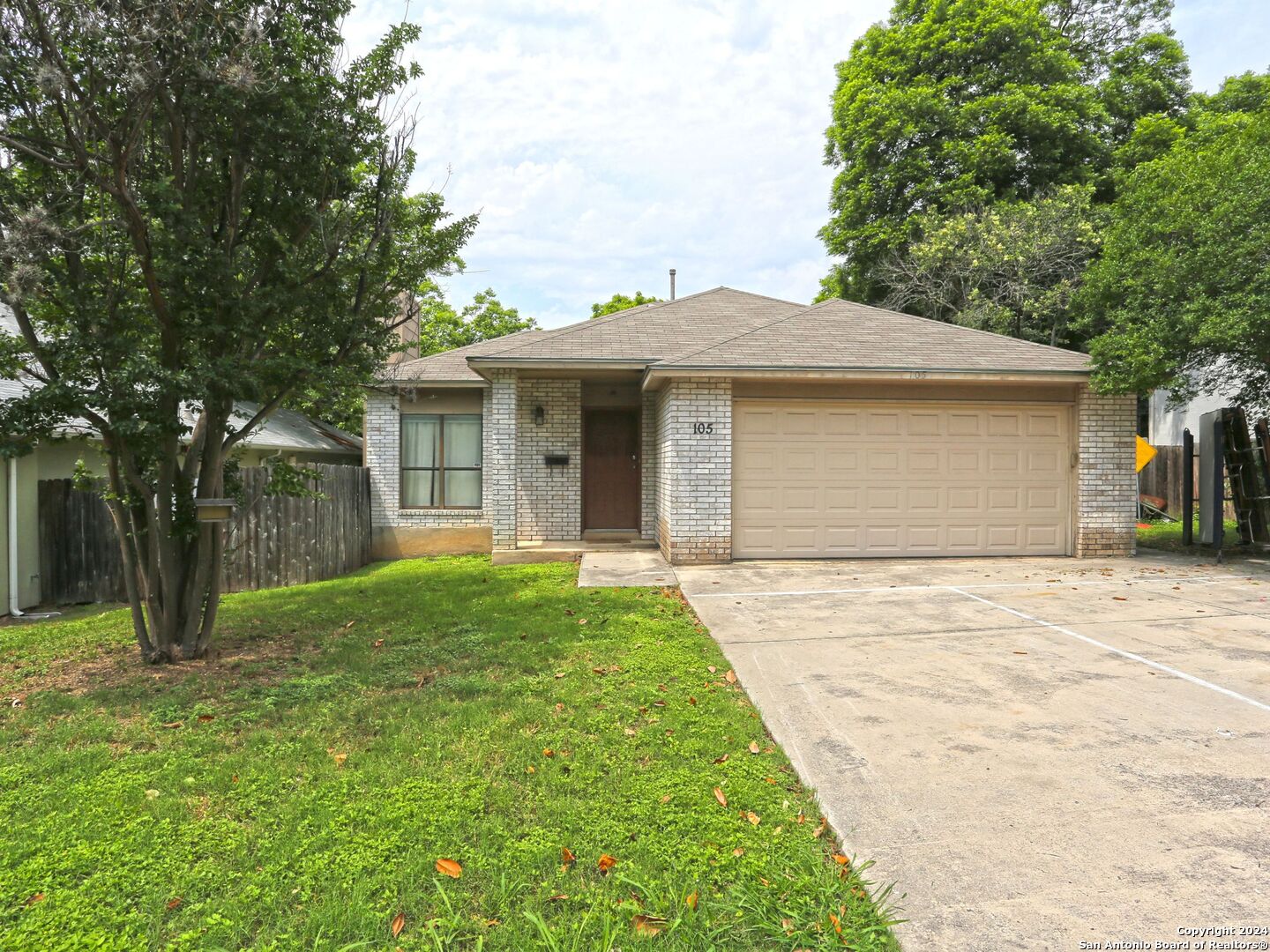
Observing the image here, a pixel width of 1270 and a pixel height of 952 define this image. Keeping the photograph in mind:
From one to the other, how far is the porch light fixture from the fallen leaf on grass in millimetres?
4603

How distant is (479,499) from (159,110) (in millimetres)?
8356

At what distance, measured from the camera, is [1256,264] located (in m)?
8.55

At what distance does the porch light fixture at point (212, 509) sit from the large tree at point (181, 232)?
7cm

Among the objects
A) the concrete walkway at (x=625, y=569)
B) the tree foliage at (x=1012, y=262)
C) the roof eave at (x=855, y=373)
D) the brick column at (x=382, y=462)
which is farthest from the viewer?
the tree foliage at (x=1012, y=262)

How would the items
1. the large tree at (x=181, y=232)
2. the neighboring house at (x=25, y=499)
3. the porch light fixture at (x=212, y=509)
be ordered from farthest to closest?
1. the neighboring house at (x=25, y=499)
2. the porch light fixture at (x=212, y=509)
3. the large tree at (x=181, y=232)

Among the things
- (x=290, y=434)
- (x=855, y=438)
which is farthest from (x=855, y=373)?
(x=290, y=434)

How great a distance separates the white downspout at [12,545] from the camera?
8.03m

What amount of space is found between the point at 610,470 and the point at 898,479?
4846mm

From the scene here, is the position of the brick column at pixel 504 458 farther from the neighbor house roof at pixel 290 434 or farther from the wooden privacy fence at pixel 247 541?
the neighbor house roof at pixel 290 434

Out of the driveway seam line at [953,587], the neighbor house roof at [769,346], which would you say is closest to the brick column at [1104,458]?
the neighbor house roof at [769,346]

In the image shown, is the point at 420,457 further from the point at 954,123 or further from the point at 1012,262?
the point at 954,123

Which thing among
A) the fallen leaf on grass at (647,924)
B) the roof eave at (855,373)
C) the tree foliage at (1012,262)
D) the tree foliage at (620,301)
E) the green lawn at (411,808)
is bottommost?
the fallen leaf on grass at (647,924)

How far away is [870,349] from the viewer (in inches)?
390

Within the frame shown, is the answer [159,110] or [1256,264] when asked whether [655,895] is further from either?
[1256,264]
